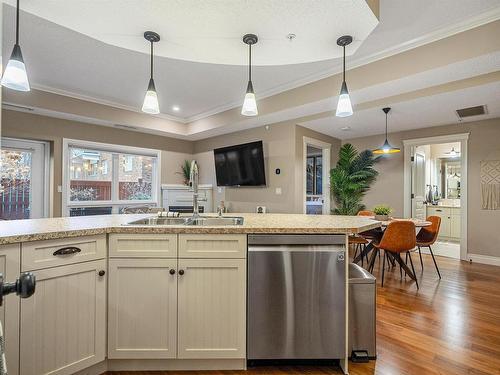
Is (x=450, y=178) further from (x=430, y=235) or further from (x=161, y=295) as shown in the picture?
(x=161, y=295)

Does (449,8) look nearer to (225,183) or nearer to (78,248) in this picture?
(78,248)

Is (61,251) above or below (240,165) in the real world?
below

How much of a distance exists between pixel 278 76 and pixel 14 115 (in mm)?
3845

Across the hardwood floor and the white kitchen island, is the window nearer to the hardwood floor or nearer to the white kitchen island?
the hardwood floor

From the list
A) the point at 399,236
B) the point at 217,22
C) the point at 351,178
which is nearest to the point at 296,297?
the point at 217,22

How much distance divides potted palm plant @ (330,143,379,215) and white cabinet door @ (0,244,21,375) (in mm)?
5029

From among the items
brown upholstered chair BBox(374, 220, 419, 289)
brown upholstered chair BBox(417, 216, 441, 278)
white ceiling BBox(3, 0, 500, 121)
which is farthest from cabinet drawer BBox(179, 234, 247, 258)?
brown upholstered chair BBox(417, 216, 441, 278)

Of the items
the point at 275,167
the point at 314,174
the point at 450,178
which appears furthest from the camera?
the point at 314,174

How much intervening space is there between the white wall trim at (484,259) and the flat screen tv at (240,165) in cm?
366

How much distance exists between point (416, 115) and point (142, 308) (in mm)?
4425

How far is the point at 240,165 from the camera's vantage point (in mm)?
5078

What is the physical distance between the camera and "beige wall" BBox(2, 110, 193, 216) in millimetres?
3926

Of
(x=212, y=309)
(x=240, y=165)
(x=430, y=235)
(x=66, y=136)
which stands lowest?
(x=212, y=309)

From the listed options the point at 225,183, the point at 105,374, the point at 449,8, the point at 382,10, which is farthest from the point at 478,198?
the point at 105,374
